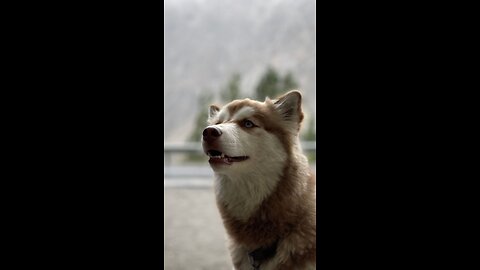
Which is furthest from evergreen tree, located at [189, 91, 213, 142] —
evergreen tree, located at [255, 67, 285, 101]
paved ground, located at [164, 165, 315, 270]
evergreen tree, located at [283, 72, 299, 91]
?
paved ground, located at [164, 165, 315, 270]

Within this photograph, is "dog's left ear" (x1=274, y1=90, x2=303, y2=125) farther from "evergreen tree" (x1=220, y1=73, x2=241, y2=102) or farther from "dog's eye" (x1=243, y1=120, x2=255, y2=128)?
"evergreen tree" (x1=220, y1=73, x2=241, y2=102)

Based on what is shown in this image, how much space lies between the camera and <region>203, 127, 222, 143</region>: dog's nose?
4.99 feet

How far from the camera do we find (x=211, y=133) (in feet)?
4.99

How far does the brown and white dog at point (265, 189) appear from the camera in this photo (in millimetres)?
1614

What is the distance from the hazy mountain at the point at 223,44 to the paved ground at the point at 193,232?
32.8 ft

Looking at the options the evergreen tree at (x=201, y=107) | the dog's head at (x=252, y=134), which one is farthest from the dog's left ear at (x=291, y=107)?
the evergreen tree at (x=201, y=107)

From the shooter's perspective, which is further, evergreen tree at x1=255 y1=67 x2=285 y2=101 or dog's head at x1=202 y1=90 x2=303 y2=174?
evergreen tree at x1=255 y1=67 x2=285 y2=101

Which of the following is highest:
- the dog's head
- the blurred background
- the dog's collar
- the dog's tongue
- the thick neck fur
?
the blurred background

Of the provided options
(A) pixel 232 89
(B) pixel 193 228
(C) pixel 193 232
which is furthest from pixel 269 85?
(C) pixel 193 232

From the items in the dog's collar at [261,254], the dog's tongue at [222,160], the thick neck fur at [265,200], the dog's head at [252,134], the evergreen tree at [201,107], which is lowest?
the dog's collar at [261,254]

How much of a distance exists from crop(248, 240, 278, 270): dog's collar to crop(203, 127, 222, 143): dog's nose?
1.66 feet

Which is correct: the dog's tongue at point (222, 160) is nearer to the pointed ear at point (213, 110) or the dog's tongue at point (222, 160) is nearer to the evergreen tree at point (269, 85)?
the pointed ear at point (213, 110)
